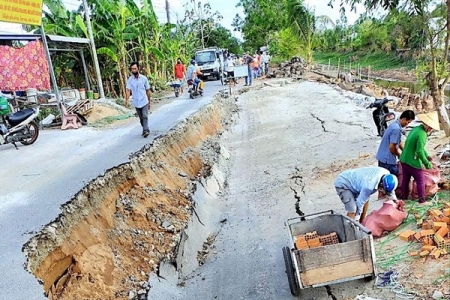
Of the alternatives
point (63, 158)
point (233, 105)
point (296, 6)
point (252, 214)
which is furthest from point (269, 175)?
point (296, 6)

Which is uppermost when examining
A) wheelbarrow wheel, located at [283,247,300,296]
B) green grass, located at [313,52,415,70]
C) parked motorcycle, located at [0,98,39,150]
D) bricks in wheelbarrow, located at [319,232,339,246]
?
parked motorcycle, located at [0,98,39,150]

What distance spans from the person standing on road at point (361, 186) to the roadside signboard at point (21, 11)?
29.6 ft

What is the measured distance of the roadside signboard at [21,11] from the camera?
9616 mm

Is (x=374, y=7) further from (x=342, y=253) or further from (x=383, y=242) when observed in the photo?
(x=342, y=253)

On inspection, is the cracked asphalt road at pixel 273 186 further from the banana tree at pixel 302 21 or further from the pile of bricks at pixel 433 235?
the banana tree at pixel 302 21

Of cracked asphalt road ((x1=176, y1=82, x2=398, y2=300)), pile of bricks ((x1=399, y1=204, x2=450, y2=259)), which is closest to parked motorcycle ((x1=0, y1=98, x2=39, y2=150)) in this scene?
cracked asphalt road ((x1=176, y1=82, x2=398, y2=300))

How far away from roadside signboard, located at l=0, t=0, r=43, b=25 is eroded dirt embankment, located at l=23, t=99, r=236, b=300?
16.6ft

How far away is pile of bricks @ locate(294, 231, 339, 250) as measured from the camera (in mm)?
4859

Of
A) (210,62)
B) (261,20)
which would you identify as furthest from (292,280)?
(261,20)

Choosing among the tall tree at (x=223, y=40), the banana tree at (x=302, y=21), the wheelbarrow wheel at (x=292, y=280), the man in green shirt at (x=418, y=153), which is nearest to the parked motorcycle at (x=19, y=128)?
the wheelbarrow wheel at (x=292, y=280)

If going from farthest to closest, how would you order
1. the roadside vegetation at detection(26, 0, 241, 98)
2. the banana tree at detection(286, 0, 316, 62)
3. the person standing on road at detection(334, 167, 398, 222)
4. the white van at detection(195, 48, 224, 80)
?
the banana tree at detection(286, 0, 316, 62)
the white van at detection(195, 48, 224, 80)
the roadside vegetation at detection(26, 0, 241, 98)
the person standing on road at detection(334, 167, 398, 222)

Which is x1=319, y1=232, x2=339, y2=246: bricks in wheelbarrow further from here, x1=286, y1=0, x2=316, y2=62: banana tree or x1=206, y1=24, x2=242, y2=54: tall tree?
x1=206, y1=24, x2=242, y2=54: tall tree

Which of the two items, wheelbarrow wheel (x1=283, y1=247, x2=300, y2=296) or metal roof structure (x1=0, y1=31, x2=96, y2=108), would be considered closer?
wheelbarrow wheel (x1=283, y1=247, x2=300, y2=296)

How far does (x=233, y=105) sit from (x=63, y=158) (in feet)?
40.0
